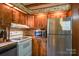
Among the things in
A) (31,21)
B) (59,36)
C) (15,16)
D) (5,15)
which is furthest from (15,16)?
(59,36)

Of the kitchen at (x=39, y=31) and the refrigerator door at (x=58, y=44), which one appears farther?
the refrigerator door at (x=58, y=44)

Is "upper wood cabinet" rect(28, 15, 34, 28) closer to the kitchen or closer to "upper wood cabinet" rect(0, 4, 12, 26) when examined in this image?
the kitchen

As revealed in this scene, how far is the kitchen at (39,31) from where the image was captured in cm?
229

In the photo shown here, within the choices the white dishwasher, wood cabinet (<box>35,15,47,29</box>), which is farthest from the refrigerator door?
the white dishwasher

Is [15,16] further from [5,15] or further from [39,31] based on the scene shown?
[39,31]

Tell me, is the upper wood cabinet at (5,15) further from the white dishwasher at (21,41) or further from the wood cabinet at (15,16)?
the white dishwasher at (21,41)

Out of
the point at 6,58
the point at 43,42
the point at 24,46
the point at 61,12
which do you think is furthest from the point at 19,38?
the point at 6,58

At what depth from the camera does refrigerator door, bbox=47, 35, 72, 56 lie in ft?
7.85

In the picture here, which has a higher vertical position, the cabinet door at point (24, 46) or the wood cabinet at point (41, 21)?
the wood cabinet at point (41, 21)

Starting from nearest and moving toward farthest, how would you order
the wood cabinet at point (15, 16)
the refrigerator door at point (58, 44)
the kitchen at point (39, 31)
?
the kitchen at point (39, 31) < the refrigerator door at point (58, 44) < the wood cabinet at point (15, 16)

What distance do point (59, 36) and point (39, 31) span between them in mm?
404

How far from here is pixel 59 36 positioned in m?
2.45

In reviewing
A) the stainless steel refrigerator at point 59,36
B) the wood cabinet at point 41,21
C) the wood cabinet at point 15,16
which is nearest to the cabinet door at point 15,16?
the wood cabinet at point 15,16

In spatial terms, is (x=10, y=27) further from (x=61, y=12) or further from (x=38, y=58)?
(x=38, y=58)
